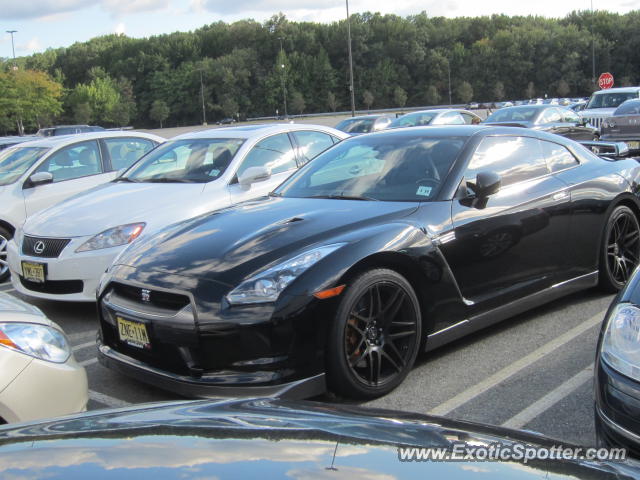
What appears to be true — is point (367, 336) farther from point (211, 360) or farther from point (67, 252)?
point (67, 252)

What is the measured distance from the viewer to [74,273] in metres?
5.56

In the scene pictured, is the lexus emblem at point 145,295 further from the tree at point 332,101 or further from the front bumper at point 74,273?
the tree at point 332,101

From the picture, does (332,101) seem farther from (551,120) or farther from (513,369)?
(513,369)

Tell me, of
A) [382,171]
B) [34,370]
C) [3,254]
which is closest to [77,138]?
[3,254]

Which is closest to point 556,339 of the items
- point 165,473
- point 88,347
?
point 88,347

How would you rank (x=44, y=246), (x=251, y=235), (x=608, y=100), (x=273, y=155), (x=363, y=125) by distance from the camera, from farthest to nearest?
(x=363, y=125)
(x=608, y=100)
(x=273, y=155)
(x=44, y=246)
(x=251, y=235)

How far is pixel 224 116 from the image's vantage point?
11819 cm

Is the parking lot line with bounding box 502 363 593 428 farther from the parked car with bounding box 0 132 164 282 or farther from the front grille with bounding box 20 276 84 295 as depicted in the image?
the parked car with bounding box 0 132 164 282

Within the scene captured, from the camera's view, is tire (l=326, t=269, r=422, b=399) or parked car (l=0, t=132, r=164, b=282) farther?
parked car (l=0, t=132, r=164, b=282)

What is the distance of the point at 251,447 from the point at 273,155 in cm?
571

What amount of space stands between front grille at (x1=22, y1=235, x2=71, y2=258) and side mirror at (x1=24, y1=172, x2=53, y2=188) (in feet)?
6.86

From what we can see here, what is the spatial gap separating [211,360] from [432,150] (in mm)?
2167

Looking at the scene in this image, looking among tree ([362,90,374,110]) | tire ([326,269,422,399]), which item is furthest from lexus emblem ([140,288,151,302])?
tree ([362,90,374,110])

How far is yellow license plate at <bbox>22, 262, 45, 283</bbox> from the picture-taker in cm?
567
